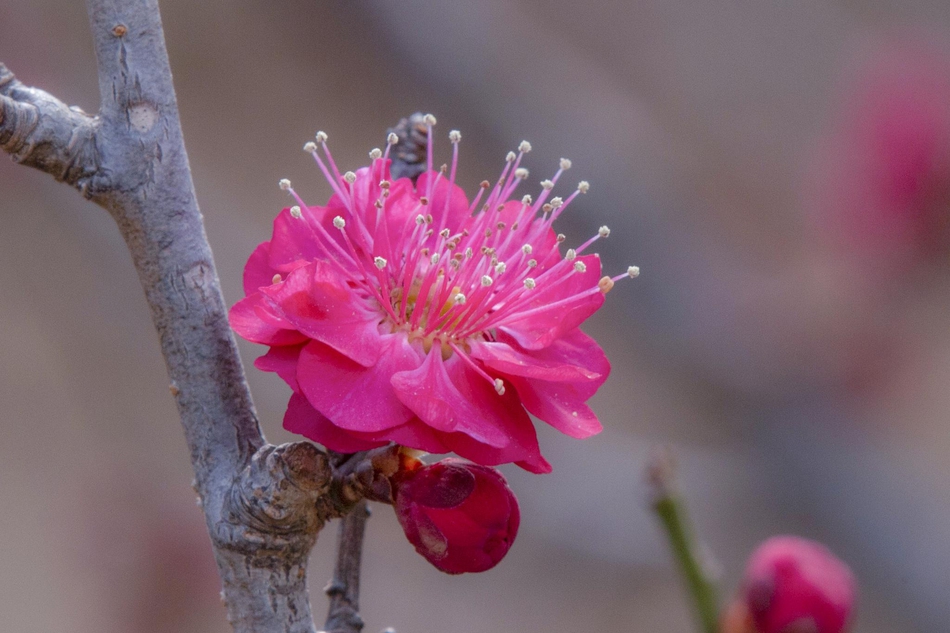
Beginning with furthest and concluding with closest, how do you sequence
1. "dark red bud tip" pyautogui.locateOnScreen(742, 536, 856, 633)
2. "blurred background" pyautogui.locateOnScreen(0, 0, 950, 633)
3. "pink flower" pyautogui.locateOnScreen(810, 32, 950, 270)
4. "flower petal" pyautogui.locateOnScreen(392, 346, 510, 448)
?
"pink flower" pyautogui.locateOnScreen(810, 32, 950, 270)
"blurred background" pyautogui.locateOnScreen(0, 0, 950, 633)
"dark red bud tip" pyautogui.locateOnScreen(742, 536, 856, 633)
"flower petal" pyautogui.locateOnScreen(392, 346, 510, 448)

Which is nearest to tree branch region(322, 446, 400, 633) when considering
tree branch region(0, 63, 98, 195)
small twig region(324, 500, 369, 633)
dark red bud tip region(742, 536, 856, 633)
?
small twig region(324, 500, 369, 633)

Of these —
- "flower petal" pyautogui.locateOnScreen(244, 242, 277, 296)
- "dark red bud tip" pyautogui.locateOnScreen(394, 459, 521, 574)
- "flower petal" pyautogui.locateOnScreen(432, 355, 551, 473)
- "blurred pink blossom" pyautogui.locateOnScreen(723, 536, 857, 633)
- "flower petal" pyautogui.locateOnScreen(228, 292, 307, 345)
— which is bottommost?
"blurred pink blossom" pyautogui.locateOnScreen(723, 536, 857, 633)

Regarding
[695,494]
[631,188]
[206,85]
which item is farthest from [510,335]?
[206,85]

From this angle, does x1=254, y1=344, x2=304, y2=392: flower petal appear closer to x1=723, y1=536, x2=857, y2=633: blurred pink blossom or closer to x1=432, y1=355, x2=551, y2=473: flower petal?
x1=432, y1=355, x2=551, y2=473: flower petal

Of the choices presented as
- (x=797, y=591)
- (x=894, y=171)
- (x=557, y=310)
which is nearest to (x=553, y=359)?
(x=557, y=310)

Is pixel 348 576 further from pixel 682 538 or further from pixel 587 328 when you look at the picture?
pixel 587 328

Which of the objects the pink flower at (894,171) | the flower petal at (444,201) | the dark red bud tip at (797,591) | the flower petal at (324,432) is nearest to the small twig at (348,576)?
the flower petal at (324,432)

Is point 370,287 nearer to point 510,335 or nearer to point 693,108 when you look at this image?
point 510,335
